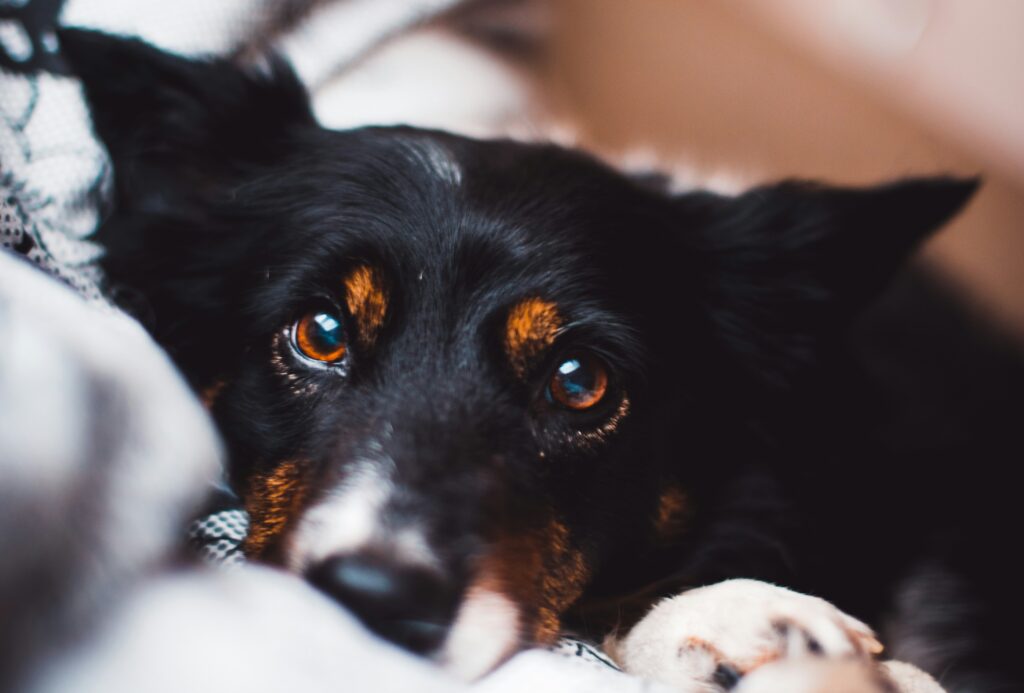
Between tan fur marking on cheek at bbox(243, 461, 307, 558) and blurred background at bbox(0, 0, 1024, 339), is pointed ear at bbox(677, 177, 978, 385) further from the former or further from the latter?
tan fur marking on cheek at bbox(243, 461, 307, 558)

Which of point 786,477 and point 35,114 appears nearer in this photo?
point 35,114

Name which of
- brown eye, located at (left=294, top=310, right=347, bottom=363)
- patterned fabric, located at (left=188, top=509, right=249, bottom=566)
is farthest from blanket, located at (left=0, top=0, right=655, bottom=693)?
brown eye, located at (left=294, top=310, right=347, bottom=363)

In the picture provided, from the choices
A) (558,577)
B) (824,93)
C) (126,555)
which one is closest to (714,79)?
(824,93)

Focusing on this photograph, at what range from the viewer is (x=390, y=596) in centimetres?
89

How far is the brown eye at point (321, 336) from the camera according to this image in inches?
50.0

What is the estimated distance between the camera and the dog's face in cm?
104

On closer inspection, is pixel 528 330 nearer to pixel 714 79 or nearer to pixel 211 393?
pixel 211 393

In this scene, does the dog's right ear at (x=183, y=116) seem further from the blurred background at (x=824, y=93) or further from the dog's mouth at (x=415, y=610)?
the blurred background at (x=824, y=93)

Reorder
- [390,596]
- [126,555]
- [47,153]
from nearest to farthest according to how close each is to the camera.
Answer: [126,555] < [390,596] < [47,153]

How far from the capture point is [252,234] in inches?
57.6

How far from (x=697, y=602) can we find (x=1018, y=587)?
3.42ft

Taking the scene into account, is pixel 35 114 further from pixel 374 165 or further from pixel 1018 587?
pixel 1018 587

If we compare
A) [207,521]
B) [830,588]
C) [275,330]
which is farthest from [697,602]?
[275,330]

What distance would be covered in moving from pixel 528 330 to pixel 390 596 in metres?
0.48
